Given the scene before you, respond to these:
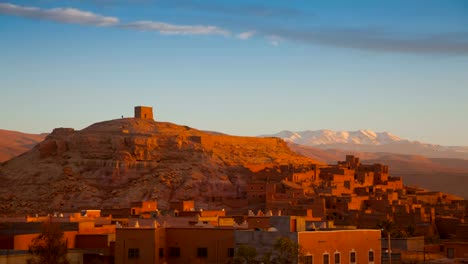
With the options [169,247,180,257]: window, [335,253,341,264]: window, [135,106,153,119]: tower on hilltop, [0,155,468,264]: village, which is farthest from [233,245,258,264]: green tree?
[135,106,153,119]: tower on hilltop

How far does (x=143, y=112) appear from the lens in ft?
420

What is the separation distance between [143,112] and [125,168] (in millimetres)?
19640

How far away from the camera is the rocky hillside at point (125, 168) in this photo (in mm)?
102875

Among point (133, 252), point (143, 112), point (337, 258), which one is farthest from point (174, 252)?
point (143, 112)

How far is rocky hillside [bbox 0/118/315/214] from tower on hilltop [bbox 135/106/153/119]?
3791mm

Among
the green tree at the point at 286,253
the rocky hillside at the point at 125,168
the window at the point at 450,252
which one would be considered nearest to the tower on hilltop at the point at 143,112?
the rocky hillside at the point at 125,168

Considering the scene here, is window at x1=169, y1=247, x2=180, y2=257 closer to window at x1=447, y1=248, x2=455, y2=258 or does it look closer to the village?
the village

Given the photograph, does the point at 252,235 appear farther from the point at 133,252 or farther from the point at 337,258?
the point at 133,252

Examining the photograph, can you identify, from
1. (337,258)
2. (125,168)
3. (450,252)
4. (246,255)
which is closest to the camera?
(246,255)

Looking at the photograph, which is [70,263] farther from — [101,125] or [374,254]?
[101,125]

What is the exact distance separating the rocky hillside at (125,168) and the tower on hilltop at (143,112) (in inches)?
149

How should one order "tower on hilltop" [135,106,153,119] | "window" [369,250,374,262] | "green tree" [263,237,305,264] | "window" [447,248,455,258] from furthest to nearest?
"tower on hilltop" [135,106,153,119]
"window" [447,248,455,258]
"window" [369,250,374,262]
"green tree" [263,237,305,264]

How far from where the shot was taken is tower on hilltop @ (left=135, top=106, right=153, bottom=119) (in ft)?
418

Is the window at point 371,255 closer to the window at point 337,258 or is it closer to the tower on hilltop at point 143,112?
the window at point 337,258
